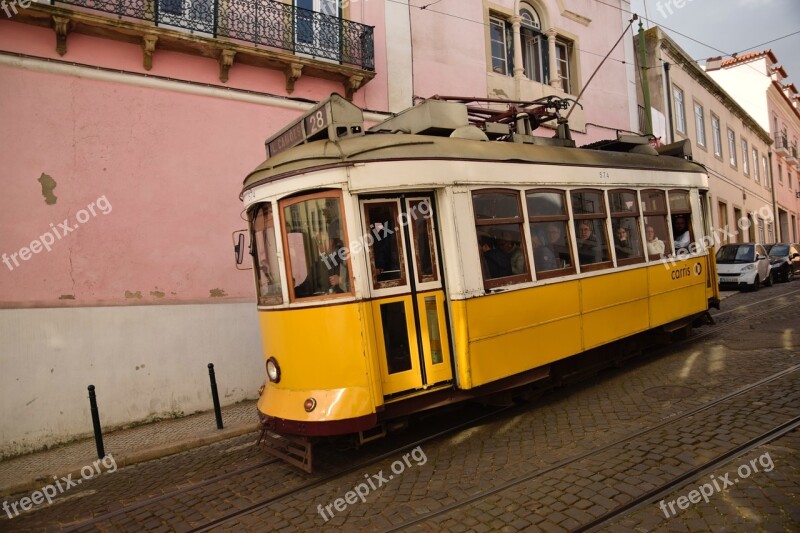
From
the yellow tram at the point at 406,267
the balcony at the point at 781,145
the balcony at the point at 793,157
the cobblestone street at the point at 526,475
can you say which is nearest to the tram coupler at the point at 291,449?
the yellow tram at the point at 406,267

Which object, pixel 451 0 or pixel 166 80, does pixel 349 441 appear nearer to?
pixel 166 80

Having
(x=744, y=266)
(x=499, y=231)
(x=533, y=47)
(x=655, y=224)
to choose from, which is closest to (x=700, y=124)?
(x=744, y=266)

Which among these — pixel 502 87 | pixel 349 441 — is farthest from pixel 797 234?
pixel 349 441

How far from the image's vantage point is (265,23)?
346 inches

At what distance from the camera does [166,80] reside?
8.07 m

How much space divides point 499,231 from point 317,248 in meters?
2.01

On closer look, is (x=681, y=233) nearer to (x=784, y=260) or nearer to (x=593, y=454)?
(x=593, y=454)

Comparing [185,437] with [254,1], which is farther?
[254,1]

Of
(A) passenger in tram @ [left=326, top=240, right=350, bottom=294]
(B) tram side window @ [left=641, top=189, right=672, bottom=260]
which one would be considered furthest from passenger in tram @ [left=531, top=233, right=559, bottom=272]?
(A) passenger in tram @ [left=326, top=240, right=350, bottom=294]

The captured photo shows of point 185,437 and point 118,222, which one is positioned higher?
point 118,222

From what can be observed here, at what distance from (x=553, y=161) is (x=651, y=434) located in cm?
319

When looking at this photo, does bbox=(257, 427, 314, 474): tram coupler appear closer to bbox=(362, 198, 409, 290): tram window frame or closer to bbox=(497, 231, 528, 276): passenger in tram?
bbox=(362, 198, 409, 290): tram window frame

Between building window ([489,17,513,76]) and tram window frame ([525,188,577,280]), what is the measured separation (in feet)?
26.4

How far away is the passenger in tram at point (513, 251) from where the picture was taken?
5.56 metres
